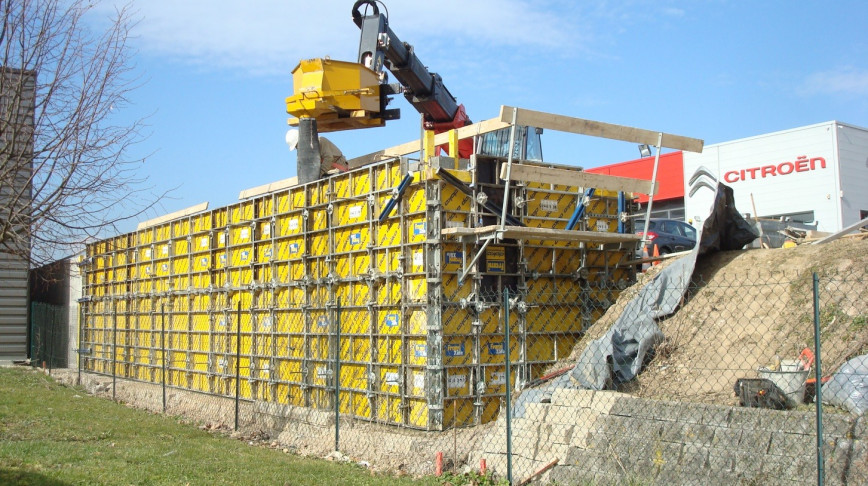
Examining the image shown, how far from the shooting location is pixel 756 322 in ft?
30.4

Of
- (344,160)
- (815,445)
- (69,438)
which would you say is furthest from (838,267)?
(69,438)

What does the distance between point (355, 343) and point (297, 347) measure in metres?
2.06

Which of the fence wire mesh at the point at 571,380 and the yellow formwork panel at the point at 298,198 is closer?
the fence wire mesh at the point at 571,380

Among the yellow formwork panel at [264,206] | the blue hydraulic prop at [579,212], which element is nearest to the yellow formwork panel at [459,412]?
the blue hydraulic prop at [579,212]

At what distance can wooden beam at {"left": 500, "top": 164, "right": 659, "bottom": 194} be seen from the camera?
10711 millimetres

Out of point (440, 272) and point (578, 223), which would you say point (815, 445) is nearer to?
point (440, 272)

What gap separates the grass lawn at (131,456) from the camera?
9005mm

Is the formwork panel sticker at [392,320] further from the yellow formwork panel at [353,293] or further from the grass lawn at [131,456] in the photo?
the grass lawn at [131,456]

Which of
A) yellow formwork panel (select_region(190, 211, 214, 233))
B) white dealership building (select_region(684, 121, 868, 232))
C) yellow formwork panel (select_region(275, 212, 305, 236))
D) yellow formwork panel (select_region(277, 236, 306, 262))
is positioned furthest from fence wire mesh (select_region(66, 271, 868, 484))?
white dealership building (select_region(684, 121, 868, 232))

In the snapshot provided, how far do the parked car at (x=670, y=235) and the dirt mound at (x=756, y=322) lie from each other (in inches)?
295

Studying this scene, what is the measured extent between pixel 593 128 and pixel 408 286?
11.6 ft

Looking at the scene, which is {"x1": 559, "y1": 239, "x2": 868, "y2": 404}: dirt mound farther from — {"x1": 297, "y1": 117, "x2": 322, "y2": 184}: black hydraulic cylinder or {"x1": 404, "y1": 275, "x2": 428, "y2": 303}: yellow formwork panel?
{"x1": 297, "y1": 117, "x2": 322, "y2": 184}: black hydraulic cylinder

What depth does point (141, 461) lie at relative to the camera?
10.1m

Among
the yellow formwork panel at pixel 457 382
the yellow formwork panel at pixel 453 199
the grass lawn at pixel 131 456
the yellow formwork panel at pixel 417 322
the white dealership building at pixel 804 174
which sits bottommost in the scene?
the grass lawn at pixel 131 456
